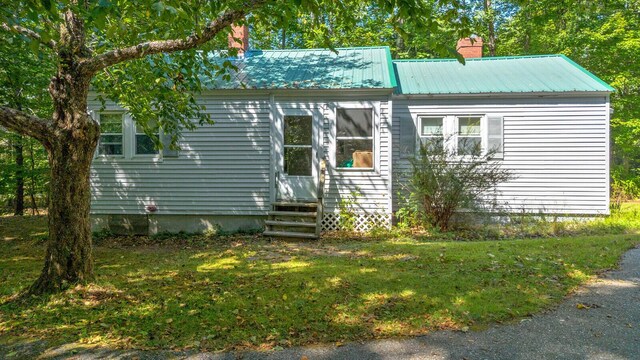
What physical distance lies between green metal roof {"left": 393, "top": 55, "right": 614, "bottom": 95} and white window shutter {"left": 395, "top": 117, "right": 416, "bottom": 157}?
2.59 ft

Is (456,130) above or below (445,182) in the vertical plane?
above

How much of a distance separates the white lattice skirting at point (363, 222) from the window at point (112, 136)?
17.8 ft

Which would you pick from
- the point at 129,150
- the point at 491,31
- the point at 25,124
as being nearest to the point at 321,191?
the point at 129,150

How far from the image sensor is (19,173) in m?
11.6

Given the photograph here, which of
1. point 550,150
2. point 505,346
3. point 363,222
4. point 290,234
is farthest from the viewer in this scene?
point 550,150

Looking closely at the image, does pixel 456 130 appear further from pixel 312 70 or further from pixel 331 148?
pixel 312 70

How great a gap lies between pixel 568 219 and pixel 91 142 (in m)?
10.5

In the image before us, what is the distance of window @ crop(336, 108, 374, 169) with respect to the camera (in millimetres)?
9555

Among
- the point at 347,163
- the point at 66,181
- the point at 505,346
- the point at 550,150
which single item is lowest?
the point at 505,346

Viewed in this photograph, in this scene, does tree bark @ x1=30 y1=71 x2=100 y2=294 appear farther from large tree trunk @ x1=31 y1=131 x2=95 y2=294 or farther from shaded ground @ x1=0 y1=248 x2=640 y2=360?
shaded ground @ x1=0 y1=248 x2=640 y2=360

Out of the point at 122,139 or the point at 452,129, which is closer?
the point at 122,139

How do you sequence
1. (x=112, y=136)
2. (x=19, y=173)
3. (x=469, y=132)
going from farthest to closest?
(x=19, y=173) < (x=469, y=132) < (x=112, y=136)

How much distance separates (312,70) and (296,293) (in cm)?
729

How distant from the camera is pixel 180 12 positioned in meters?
3.26
